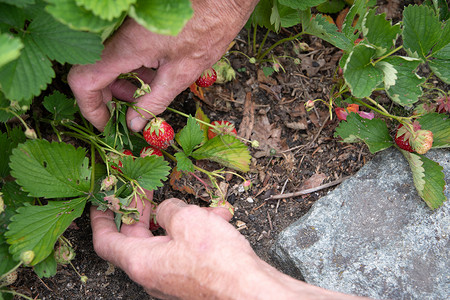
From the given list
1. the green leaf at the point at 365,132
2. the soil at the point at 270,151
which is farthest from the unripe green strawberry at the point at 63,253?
the green leaf at the point at 365,132

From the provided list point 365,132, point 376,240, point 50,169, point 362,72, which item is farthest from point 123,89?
point 376,240

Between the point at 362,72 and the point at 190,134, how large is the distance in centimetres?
69

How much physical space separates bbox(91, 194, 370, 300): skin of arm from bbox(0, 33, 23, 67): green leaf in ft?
2.11

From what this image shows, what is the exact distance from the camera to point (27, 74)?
1.19 meters

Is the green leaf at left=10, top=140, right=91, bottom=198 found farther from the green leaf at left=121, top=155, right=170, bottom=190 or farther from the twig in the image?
the twig

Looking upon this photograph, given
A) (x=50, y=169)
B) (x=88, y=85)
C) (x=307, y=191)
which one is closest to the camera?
(x=88, y=85)

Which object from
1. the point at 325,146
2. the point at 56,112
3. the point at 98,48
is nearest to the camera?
the point at 98,48

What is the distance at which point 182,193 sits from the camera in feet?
6.26

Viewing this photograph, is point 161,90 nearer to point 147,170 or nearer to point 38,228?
point 147,170

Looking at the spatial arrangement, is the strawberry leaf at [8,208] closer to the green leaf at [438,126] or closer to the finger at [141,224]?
the finger at [141,224]

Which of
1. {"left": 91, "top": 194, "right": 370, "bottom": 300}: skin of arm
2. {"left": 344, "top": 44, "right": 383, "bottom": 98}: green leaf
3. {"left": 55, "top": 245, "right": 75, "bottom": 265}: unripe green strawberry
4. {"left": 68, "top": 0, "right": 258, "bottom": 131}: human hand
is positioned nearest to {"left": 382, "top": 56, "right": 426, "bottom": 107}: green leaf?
{"left": 344, "top": 44, "right": 383, "bottom": 98}: green leaf

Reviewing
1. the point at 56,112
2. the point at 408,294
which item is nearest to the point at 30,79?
the point at 56,112

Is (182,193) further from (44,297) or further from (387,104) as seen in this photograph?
(387,104)

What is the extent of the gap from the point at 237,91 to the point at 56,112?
0.88 m
